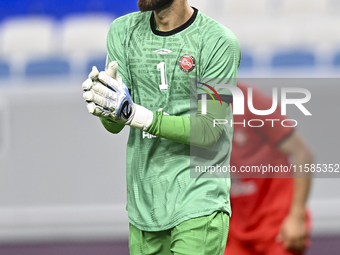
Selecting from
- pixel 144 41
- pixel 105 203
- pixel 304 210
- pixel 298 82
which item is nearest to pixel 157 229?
pixel 144 41

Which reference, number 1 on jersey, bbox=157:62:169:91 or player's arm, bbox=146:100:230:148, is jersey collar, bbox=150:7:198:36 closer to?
number 1 on jersey, bbox=157:62:169:91

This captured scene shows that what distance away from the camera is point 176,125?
1.70 metres

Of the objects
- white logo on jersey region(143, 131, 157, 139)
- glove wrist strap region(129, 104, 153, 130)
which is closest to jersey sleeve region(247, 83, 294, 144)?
white logo on jersey region(143, 131, 157, 139)

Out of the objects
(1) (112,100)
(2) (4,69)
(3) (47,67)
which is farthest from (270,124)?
(2) (4,69)

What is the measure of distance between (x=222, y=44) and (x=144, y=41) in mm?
242

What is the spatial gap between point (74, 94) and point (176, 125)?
6.00 ft

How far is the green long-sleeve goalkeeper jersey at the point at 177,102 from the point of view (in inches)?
69.9

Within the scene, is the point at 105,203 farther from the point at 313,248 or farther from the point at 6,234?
the point at 313,248

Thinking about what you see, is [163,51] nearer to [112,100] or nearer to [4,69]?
[112,100]

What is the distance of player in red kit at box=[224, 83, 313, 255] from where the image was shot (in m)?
2.57

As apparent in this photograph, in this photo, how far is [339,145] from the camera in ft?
11.2

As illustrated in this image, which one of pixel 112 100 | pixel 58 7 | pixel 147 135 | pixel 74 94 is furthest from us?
pixel 74 94

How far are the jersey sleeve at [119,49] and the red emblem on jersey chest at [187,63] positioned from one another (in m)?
0.18

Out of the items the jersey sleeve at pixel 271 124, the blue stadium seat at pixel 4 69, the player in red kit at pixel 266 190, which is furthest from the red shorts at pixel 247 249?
the blue stadium seat at pixel 4 69
